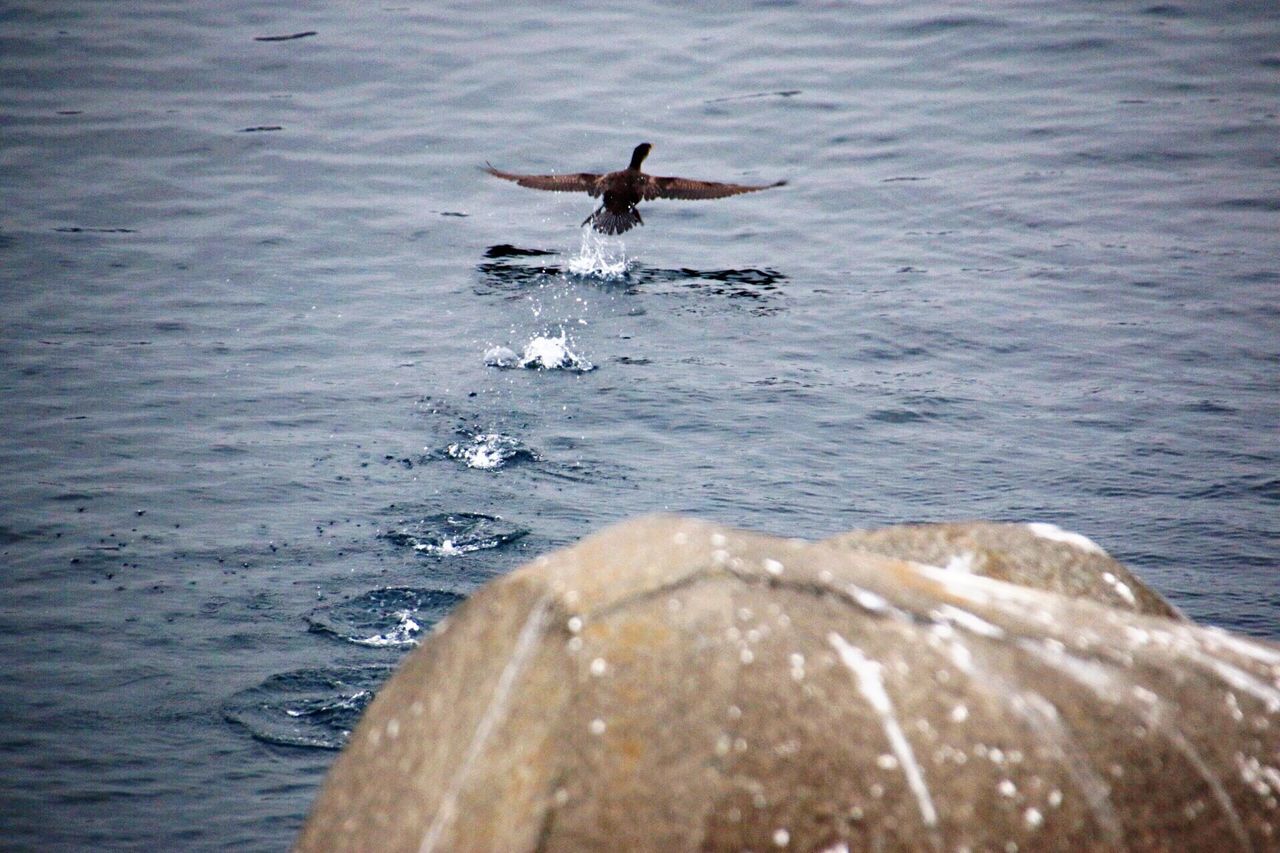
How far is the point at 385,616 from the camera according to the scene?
7766 mm

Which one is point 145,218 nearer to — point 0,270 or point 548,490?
point 0,270

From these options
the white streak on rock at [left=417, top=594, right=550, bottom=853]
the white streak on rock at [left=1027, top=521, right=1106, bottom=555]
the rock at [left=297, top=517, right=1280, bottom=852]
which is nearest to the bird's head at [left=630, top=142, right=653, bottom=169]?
the white streak on rock at [left=1027, top=521, right=1106, bottom=555]

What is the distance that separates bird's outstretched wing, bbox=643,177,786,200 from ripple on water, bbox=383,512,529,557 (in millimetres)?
4497

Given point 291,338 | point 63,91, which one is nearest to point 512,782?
point 291,338

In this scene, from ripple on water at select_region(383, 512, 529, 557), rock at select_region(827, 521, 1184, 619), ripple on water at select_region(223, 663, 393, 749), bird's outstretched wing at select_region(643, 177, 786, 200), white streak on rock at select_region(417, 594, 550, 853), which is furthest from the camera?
bird's outstretched wing at select_region(643, 177, 786, 200)

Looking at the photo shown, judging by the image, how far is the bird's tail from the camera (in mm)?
13555

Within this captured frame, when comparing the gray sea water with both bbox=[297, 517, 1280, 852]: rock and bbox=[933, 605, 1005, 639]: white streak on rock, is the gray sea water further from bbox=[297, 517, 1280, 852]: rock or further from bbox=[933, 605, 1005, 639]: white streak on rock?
bbox=[933, 605, 1005, 639]: white streak on rock

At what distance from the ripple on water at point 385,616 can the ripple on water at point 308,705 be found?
13.5 inches

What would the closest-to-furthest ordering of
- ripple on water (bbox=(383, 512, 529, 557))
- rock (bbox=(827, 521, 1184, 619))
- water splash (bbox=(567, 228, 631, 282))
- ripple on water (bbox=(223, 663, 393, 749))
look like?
rock (bbox=(827, 521, 1184, 619))
ripple on water (bbox=(223, 663, 393, 749))
ripple on water (bbox=(383, 512, 529, 557))
water splash (bbox=(567, 228, 631, 282))

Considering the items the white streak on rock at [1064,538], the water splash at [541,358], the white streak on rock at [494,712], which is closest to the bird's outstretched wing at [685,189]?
the water splash at [541,358]

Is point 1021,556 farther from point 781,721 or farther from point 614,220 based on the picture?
point 614,220

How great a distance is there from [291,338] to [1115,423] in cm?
676

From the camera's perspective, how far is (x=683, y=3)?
22484mm

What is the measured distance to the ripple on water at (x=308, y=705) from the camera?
22.0 ft
